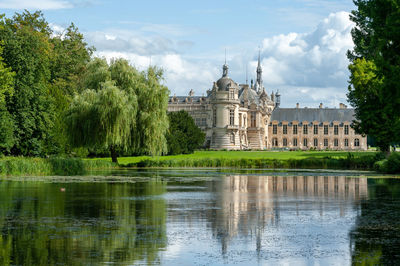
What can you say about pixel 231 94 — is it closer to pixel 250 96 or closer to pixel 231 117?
pixel 231 117

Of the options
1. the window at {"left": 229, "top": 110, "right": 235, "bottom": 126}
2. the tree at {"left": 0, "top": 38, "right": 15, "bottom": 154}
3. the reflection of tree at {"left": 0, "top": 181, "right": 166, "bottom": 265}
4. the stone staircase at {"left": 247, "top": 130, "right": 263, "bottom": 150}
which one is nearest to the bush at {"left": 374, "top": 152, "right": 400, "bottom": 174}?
the reflection of tree at {"left": 0, "top": 181, "right": 166, "bottom": 265}

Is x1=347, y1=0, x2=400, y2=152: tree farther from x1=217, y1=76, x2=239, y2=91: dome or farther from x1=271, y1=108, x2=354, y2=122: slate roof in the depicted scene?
x1=271, y1=108, x2=354, y2=122: slate roof

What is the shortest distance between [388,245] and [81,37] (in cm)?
6291

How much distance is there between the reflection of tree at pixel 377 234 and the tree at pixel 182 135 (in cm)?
5405

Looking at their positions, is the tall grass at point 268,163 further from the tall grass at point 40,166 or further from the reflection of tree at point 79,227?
the reflection of tree at point 79,227

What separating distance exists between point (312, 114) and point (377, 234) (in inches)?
5506

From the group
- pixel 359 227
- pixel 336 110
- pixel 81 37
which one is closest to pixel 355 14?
pixel 81 37

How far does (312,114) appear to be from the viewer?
151 m

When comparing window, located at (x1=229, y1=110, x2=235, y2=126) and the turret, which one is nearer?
window, located at (x1=229, y1=110, x2=235, y2=126)

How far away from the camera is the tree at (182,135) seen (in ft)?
243

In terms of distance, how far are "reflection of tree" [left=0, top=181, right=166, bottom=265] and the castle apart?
314ft

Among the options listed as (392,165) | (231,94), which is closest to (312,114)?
(231,94)

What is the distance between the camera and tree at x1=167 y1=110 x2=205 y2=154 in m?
74.2

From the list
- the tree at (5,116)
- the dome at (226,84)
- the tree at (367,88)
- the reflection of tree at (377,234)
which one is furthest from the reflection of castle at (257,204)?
the dome at (226,84)
